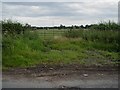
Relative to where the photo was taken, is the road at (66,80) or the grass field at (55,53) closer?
the road at (66,80)

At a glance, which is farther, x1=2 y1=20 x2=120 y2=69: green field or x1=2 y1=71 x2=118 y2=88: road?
x1=2 y1=20 x2=120 y2=69: green field

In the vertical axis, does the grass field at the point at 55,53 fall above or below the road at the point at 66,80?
above

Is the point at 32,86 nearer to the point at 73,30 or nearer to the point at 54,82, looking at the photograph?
the point at 54,82

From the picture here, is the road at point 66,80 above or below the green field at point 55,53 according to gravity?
below

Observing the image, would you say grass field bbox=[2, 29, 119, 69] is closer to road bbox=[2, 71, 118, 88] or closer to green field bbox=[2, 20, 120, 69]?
green field bbox=[2, 20, 120, 69]

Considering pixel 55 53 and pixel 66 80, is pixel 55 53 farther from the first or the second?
pixel 66 80

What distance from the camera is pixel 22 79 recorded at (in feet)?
27.8

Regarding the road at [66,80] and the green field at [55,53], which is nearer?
the road at [66,80]

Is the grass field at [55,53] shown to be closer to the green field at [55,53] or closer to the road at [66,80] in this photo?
the green field at [55,53]

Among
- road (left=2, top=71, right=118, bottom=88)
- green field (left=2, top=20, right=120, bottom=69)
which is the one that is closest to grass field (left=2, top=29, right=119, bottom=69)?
green field (left=2, top=20, right=120, bottom=69)

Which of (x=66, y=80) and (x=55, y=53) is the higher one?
(x=55, y=53)

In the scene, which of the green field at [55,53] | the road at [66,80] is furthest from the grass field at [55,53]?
the road at [66,80]

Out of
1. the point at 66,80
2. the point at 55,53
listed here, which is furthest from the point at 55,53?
the point at 66,80

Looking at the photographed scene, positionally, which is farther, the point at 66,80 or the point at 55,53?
the point at 55,53
